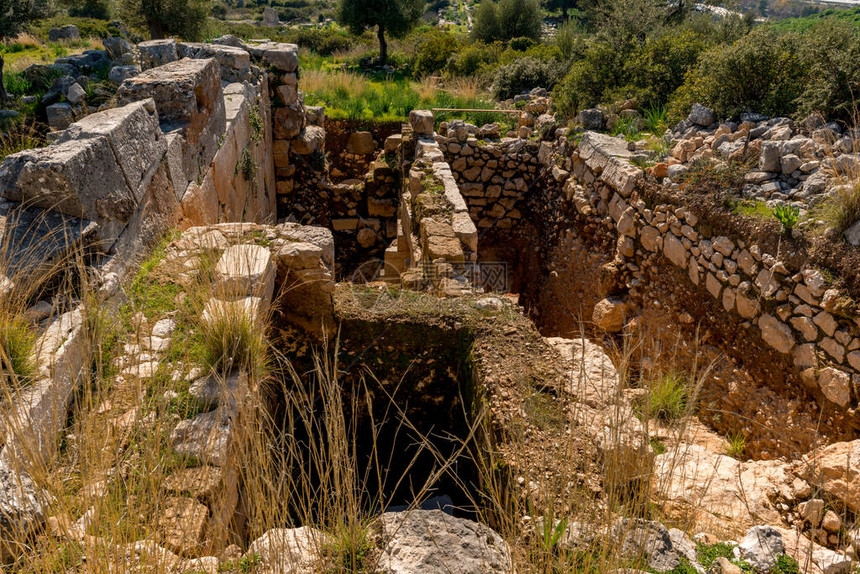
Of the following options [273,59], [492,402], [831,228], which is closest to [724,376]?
[831,228]

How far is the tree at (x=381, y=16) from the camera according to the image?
64.5 ft

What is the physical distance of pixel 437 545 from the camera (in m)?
1.96

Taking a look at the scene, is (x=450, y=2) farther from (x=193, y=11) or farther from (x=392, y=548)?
(x=392, y=548)

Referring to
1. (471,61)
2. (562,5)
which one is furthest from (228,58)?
(562,5)

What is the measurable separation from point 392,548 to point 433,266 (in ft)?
11.4

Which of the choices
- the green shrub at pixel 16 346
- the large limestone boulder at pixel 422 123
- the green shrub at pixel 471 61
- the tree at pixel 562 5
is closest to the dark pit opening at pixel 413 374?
the green shrub at pixel 16 346

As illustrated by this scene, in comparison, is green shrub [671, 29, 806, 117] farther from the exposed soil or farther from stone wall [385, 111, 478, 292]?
stone wall [385, 111, 478, 292]

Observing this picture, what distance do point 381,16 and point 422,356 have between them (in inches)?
727

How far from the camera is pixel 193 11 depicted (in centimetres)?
1603

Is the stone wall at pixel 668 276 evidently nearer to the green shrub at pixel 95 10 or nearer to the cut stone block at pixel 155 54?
the cut stone block at pixel 155 54

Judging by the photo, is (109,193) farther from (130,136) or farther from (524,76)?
(524,76)

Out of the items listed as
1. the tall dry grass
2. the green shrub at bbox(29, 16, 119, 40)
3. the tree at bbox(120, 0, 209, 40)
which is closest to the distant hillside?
the tall dry grass

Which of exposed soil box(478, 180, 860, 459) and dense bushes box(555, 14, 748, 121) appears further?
dense bushes box(555, 14, 748, 121)

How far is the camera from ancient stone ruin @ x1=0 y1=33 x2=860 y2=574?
202 cm
